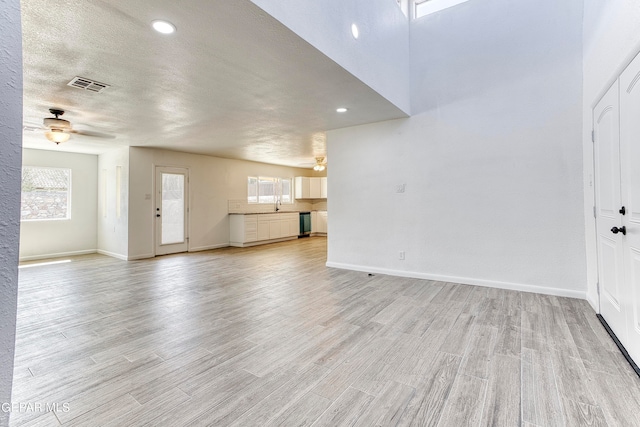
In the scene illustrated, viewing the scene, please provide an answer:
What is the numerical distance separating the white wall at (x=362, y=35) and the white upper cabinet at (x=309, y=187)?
6.14 meters

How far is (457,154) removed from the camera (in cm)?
419

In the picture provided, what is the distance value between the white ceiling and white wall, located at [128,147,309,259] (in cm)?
122

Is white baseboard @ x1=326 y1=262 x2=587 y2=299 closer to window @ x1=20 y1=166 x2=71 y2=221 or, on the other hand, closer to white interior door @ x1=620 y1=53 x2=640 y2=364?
white interior door @ x1=620 y1=53 x2=640 y2=364

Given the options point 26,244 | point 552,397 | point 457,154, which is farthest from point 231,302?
point 26,244

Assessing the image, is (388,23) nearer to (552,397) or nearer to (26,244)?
(552,397)

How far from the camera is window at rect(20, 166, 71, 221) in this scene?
6.26 meters

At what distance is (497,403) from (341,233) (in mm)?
3660

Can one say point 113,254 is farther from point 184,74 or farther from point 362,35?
point 362,35

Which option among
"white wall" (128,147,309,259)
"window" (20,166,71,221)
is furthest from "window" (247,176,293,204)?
"window" (20,166,71,221)

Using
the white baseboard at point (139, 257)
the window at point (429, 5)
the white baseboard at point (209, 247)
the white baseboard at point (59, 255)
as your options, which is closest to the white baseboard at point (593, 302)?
the window at point (429, 5)

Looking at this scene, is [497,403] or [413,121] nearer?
[497,403]

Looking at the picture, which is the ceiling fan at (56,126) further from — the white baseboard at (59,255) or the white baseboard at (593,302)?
the white baseboard at (593,302)

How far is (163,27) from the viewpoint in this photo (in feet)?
7.14

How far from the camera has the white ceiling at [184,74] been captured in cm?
205
